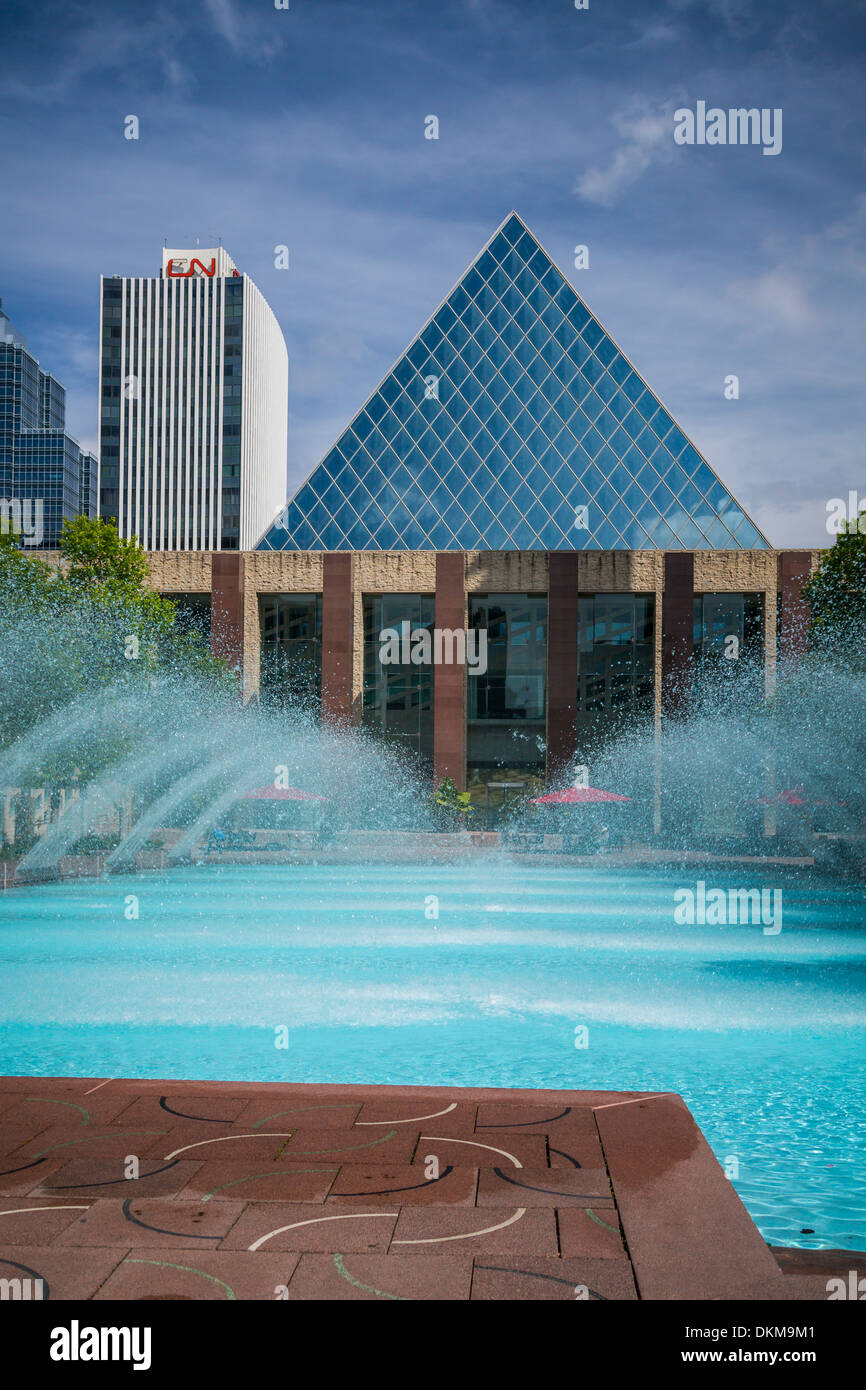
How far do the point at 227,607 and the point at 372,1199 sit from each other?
3493 cm

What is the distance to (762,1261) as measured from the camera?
3258 millimetres

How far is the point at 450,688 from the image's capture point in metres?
37.3

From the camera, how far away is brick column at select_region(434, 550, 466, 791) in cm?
3691

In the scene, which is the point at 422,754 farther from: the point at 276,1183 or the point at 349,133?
the point at 276,1183

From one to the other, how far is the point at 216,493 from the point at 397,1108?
11454 cm

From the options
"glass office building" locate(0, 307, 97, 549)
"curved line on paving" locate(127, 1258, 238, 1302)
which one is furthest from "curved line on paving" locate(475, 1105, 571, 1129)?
"glass office building" locate(0, 307, 97, 549)

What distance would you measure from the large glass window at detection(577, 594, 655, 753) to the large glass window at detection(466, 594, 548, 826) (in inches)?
60.1

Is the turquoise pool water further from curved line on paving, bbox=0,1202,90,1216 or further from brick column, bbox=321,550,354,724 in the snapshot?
brick column, bbox=321,550,354,724

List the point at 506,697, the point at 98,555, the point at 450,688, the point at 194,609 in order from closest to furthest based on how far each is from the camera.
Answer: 1. the point at 98,555
2. the point at 450,688
3. the point at 506,697
4. the point at 194,609

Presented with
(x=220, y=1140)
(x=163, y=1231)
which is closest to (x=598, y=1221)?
(x=163, y=1231)

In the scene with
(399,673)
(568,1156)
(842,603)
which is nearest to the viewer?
(568,1156)

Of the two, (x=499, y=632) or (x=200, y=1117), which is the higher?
(x=499, y=632)

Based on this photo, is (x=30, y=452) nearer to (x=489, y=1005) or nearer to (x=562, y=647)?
(x=562, y=647)
